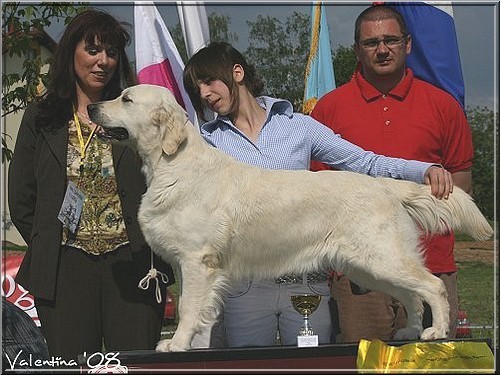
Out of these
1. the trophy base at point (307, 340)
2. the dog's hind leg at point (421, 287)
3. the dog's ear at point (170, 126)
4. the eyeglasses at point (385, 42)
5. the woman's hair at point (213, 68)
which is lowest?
the trophy base at point (307, 340)

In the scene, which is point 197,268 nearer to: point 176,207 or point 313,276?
point 176,207

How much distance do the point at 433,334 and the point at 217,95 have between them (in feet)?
5.17

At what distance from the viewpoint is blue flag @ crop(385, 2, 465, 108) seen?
16.0 ft

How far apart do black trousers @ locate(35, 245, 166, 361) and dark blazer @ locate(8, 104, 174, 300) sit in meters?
0.05

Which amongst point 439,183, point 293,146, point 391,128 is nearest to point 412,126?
point 391,128

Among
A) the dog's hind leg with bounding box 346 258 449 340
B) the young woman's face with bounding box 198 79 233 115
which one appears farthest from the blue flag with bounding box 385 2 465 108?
the dog's hind leg with bounding box 346 258 449 340

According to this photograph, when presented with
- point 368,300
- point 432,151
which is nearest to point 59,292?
point 368,300

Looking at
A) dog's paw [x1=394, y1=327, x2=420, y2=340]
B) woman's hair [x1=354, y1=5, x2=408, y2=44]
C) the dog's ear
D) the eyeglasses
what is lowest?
dog's paw [x1=394, y1=327, x2=420, y2=340]

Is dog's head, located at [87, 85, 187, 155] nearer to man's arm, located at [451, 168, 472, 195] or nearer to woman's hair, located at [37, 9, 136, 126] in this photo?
woman's hair, located at [37, 9, 136, 126]

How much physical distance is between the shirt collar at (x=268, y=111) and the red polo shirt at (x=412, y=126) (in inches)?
11.3

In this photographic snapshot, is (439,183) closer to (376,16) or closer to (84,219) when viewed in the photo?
(376,16)

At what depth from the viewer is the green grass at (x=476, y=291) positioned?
1032 centimetres

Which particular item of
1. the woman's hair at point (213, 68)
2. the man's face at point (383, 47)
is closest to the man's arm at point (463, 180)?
the man's face at point (383, 47)

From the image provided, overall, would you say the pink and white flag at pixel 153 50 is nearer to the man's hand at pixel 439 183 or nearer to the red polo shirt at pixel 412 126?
the red polo shirt at pixel 412 126
